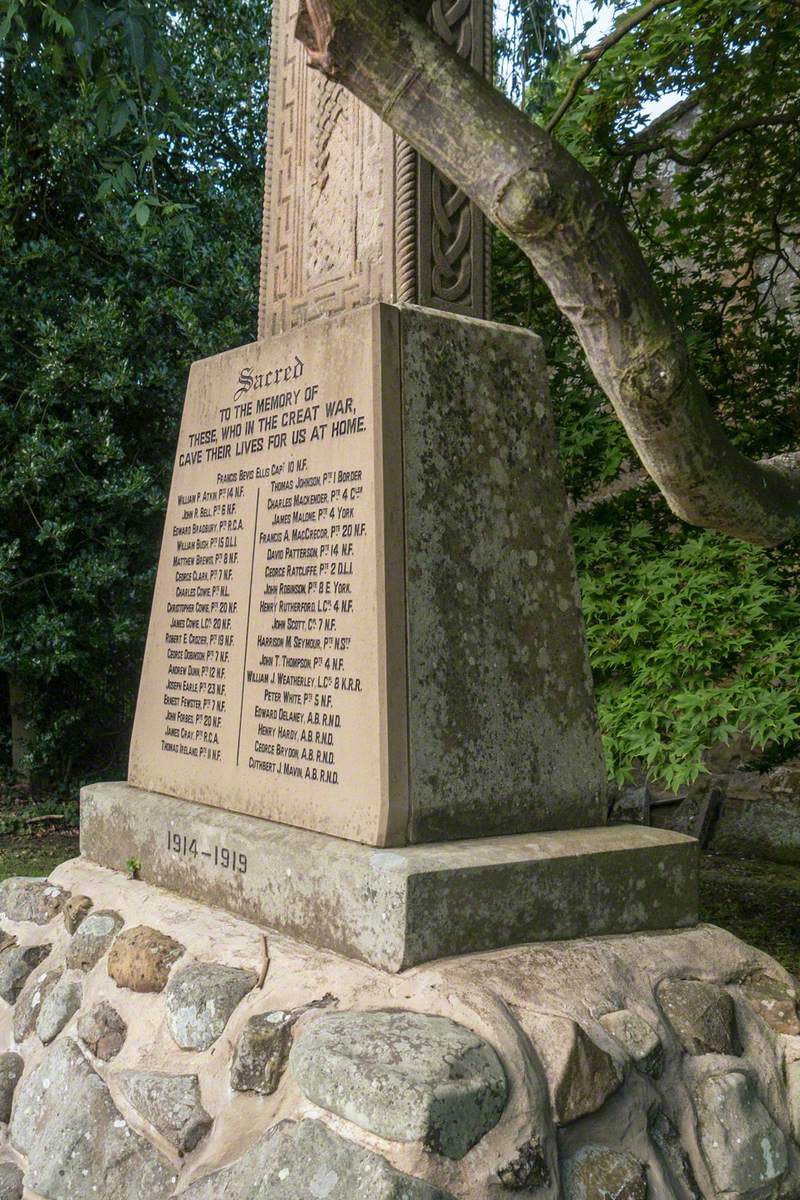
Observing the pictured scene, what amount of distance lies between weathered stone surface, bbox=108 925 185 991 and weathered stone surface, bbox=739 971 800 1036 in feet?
5.11

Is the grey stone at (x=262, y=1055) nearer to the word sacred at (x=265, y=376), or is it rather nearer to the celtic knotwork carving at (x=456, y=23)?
the word sacred at (x=265, y=376)

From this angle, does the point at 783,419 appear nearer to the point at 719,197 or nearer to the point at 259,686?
the point at 719,197

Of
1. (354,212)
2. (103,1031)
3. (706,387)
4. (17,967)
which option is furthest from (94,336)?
(103,1031)

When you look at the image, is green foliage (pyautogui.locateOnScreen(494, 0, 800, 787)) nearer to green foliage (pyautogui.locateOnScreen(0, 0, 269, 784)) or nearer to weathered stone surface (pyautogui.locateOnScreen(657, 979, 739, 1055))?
weathered stone surface (pyautogui.locateOnScreen(657, 979, 739, 1055))

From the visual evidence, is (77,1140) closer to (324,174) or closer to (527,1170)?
(527,1170)

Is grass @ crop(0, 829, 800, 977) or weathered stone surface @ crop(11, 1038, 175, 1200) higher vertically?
grass @ crop(0, 829, 800, 977)

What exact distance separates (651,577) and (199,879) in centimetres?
237

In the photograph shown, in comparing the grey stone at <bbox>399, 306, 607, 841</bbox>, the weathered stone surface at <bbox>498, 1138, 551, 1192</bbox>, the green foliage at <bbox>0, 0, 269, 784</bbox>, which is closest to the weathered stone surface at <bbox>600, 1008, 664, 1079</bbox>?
the weathered stone surface at <bbox>498, 1138, 551, 1192</bbox>

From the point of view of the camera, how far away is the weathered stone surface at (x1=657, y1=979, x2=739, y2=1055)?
319 cm

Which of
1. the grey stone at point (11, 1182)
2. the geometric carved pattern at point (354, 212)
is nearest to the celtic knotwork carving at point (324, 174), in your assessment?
the geometric carved pattern at point (354, 212)

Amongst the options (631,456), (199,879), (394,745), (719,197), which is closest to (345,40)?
(394,745)

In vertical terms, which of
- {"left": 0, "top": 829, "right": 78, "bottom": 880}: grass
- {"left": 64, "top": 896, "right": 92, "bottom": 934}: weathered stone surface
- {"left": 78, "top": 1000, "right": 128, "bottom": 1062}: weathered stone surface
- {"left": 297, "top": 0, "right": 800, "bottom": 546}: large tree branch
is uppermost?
{"left": 297, "top": 0, "right": 800, "bottom": 546}: large tree branch

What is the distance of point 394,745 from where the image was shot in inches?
130

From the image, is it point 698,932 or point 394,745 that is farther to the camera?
point 698,932
